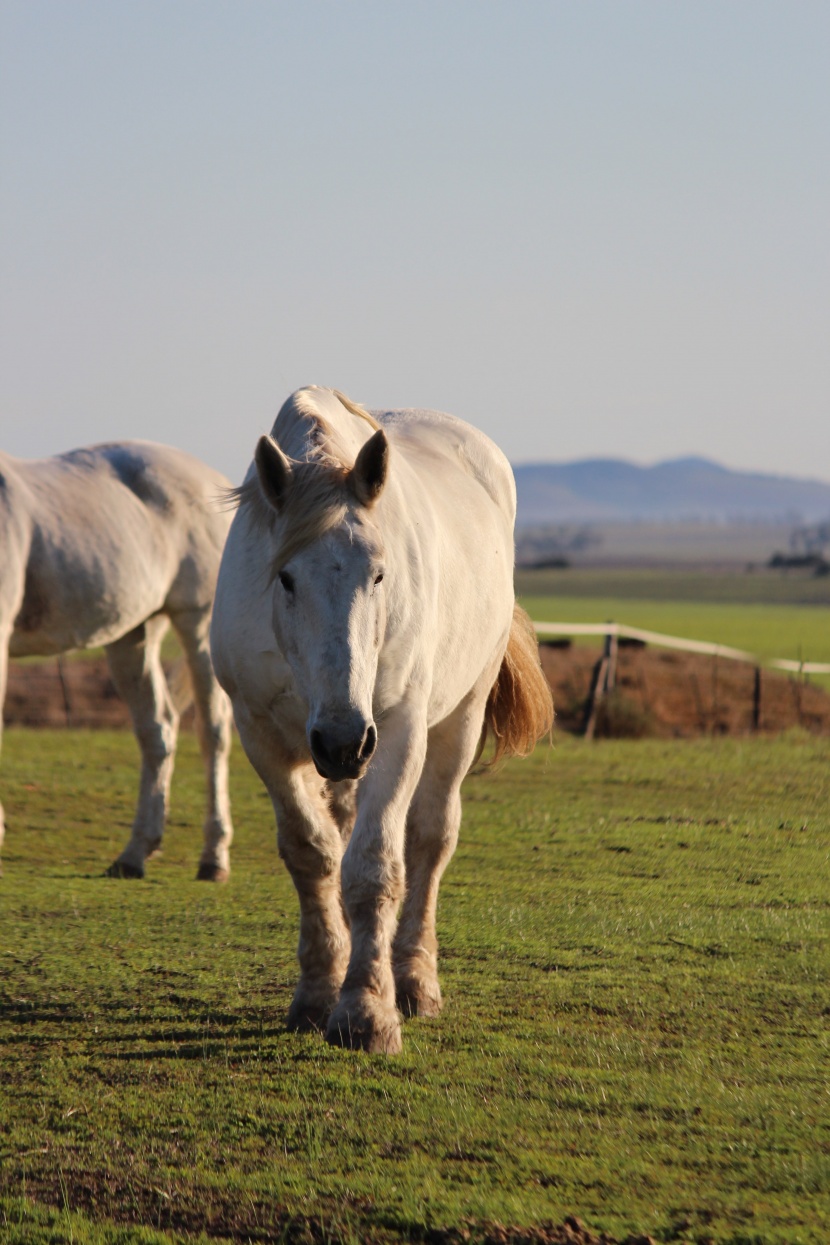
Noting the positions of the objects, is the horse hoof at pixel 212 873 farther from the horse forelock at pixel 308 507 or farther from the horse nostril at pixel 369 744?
the horse nostril at pixel 369 744

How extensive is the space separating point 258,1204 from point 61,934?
10.5 ft

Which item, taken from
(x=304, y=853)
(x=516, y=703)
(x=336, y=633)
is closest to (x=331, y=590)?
(x=336, y=633)

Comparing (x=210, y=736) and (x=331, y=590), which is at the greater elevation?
(x=331, y=590)

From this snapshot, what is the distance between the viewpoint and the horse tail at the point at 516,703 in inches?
250

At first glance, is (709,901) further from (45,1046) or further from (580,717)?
(580,717)

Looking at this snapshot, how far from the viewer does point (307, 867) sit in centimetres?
468

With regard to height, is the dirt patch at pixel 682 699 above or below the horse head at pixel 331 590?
below

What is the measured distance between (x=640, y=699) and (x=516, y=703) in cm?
1248

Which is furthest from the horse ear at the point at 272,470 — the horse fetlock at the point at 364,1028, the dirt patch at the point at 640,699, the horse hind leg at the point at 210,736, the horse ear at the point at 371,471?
the dirt patch at the point at 640,699

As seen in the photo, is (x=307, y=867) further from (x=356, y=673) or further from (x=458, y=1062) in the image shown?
(x=356, y=673)

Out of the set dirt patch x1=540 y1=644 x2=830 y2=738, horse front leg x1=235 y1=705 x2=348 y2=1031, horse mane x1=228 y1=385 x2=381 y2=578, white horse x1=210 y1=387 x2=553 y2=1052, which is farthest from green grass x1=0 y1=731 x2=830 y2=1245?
dirt patch x1=540 y1=644 x2=830 y2=738

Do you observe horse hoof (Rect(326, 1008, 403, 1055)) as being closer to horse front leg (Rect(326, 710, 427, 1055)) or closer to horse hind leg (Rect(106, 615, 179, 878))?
horse front leg (Rect(326, 710, 427, 1055))

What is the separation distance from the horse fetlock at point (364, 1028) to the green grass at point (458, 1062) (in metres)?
0.08

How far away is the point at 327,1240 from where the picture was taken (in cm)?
296
